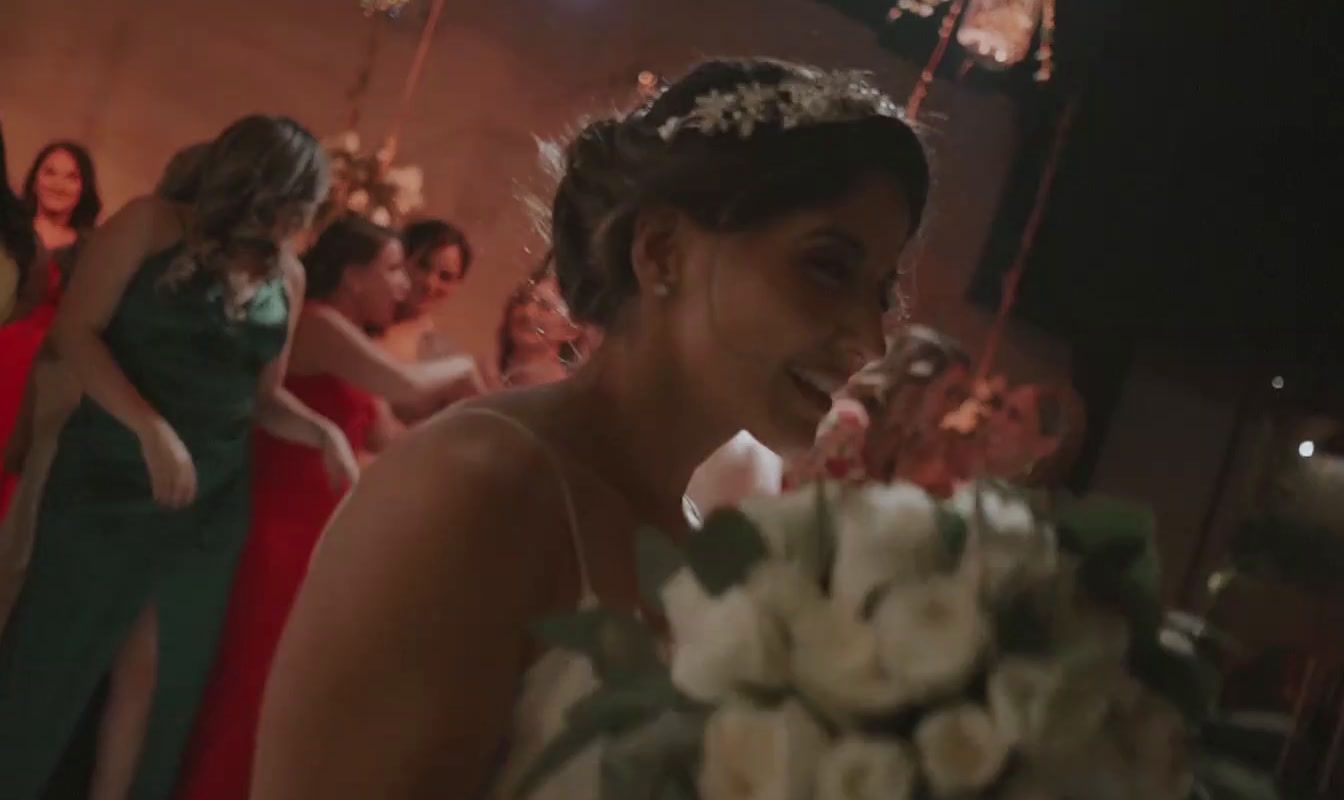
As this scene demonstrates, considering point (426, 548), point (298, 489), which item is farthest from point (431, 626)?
Result: point (298, 489)

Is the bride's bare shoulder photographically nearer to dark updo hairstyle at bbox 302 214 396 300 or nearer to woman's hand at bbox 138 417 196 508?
woman's hand at bbox 138 417 196 508

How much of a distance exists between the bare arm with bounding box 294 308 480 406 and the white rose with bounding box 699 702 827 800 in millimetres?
2089

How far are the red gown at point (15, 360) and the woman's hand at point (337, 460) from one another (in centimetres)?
49

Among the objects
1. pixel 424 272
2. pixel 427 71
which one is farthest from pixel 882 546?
pixel 427 71

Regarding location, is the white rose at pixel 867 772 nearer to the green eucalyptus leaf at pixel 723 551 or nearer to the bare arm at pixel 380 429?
the green eucalyptus leaf at pixel 723 551

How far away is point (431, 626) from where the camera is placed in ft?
2.49

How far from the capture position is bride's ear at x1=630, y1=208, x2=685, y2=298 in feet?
3.13

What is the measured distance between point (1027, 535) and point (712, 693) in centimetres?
15

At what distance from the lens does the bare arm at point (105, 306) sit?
2.09 m

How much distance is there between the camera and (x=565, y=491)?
0.85m

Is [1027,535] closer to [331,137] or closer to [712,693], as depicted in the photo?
[712,693]

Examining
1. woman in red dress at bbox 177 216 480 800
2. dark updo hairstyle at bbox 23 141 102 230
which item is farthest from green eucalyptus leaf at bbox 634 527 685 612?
dark updo hairstyle at bbox 23 141 102 230

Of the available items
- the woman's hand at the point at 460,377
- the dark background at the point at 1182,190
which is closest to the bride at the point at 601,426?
the woman's hand at the point at 460,377

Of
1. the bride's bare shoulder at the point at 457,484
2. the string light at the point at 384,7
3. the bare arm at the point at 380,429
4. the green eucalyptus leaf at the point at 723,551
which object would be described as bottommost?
the bare arm at the point at 380,429
